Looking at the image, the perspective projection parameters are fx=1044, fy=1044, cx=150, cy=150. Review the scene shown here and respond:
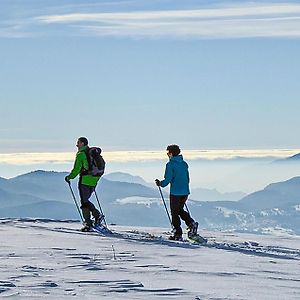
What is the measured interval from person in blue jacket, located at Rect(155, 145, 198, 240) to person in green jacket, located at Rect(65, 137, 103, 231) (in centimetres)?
146

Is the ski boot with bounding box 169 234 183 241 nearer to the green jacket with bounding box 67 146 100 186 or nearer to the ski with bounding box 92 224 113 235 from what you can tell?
the ski with bounding box 92 224 113 235

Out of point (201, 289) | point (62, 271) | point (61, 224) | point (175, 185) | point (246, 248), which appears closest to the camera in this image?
point (201, 289)

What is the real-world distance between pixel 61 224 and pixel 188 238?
416 cm

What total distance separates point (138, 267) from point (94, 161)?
621 centimetres

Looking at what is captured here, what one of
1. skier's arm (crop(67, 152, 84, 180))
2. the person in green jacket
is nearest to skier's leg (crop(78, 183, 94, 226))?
the person in green jacket

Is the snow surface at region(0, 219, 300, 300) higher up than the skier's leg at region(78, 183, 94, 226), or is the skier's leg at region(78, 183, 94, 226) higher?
the skier's leg at region(78, 183, 94, 226)

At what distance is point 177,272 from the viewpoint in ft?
38.4

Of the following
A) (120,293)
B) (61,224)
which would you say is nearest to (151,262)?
(120,293)

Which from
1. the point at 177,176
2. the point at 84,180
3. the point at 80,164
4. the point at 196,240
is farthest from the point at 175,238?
the point at 80,164

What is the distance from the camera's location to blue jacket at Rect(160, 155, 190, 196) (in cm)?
1731

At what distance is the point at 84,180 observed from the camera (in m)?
18.2

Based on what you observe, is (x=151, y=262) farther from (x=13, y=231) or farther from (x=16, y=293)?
(x=13, y=231)

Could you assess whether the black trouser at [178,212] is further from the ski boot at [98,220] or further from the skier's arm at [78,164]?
the skier's arm at [78,164]

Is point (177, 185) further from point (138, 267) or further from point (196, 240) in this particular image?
point (138, 267)
